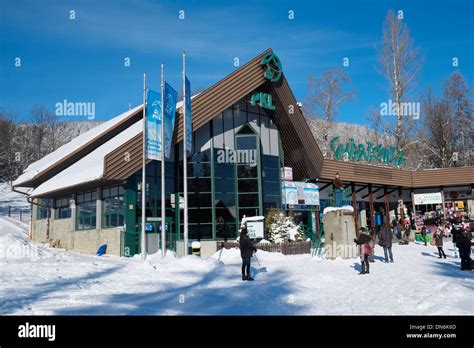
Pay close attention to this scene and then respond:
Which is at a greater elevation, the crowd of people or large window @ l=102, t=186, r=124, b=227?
large window @ l=102, t=186, r=124, b=227

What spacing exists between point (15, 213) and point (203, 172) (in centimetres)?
3352


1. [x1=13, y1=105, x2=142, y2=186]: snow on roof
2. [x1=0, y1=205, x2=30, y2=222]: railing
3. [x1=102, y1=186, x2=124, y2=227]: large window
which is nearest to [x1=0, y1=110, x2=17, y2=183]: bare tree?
[x1=0, y1=205, x2=30, y2=222]: railing

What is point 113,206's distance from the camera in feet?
72.1

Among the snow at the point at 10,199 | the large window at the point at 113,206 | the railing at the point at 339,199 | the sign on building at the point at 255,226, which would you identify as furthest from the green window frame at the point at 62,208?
the snow at the point at 10,199

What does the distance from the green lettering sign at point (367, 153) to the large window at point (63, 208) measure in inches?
702

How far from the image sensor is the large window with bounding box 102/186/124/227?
843 inches

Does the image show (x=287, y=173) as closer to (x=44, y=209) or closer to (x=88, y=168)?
(x=88, y=168)

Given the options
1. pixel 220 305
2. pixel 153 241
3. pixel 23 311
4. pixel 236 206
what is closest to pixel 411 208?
pixel 236 206

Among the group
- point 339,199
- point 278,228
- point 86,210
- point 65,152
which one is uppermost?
point 65,152

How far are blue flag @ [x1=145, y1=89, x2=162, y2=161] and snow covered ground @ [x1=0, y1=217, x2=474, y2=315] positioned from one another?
4660 mm

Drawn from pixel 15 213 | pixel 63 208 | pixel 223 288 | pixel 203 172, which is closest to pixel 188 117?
pixel 203 172

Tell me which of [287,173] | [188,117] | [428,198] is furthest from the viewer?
[428,198]

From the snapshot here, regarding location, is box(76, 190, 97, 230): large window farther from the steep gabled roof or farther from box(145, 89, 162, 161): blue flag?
box(145, 89, 162, 161): blue flag
